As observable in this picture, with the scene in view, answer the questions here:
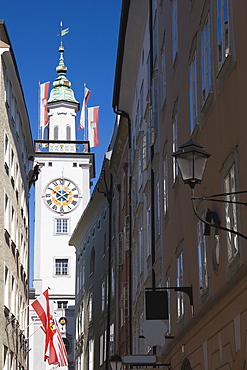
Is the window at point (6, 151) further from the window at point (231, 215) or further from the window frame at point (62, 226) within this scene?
the window frame at point (62, 226)

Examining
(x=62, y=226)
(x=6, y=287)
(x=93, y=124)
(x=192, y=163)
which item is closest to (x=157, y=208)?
(x=6, y=287)

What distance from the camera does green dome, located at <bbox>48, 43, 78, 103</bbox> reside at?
3398 inches

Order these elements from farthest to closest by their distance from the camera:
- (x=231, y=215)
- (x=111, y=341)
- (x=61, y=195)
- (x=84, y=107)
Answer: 1. (x=61, y=195)
2. (x=84, y=107)
3. (x=111, y=341)
4. (x=231, y=215)

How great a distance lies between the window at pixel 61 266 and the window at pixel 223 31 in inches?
2453

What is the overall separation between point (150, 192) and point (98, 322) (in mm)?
23218

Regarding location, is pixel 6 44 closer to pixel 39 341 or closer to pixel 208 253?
pixel 208 253

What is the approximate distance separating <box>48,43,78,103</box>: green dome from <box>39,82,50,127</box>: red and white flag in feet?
23.7

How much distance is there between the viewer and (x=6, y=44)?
31.9m

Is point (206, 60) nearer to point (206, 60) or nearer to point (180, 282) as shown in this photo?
point (206, 60)

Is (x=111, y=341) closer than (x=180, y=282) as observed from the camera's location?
No

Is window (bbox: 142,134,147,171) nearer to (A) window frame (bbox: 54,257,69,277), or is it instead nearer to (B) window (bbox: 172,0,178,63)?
(B) window (bbox: 172,0,178,63)

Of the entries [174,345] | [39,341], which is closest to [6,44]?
[174,345]

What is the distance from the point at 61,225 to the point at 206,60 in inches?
2483

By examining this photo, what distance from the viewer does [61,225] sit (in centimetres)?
7800
